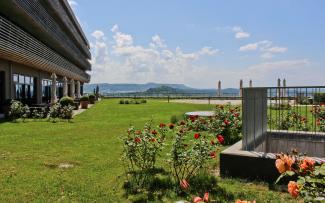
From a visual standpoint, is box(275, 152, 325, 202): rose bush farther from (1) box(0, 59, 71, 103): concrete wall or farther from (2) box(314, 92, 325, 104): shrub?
(1) box(0, 59, 71, 103): concrete wall

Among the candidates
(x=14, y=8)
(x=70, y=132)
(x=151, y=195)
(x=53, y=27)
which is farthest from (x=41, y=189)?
(x=53, y=27)

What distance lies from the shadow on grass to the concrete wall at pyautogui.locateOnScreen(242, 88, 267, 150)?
1170 mm

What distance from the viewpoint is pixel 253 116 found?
6.89 m

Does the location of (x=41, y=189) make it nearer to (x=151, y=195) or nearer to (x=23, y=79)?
(x=151, y=195)

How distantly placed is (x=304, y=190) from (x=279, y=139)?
6.18 metres

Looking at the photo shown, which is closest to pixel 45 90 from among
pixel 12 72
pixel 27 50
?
pixel 12 72

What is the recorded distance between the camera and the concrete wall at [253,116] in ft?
21.3

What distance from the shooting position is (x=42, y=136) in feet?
39.2

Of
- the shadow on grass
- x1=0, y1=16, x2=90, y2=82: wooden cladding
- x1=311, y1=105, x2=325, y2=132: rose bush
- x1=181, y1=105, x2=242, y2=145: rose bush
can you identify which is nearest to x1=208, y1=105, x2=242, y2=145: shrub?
x1=181, y1=105, x2=242, y2=145: rose bush

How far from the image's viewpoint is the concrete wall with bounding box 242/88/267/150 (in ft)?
21.3

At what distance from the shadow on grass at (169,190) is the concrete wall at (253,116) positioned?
1.17 metres

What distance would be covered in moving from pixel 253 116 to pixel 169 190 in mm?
2558

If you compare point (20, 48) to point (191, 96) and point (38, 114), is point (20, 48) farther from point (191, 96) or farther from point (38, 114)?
point (191, 96)

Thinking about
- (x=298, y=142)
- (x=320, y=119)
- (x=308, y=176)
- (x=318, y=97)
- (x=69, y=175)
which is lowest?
(x=69, y=175)
